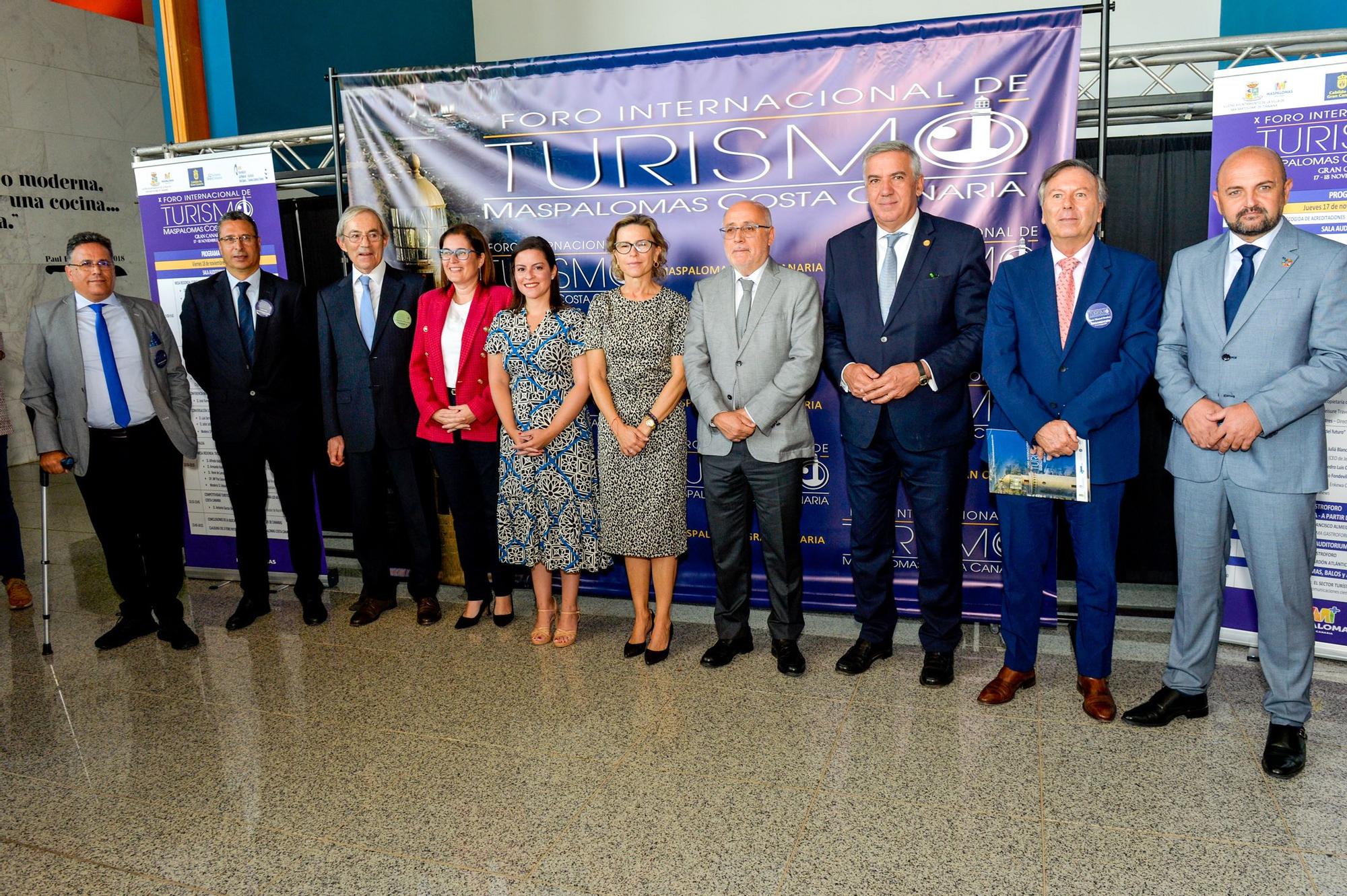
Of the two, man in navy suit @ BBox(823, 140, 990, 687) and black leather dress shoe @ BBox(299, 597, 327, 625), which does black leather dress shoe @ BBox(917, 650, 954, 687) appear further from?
black leather dress shoe @ BBox(299, 597, 327, 625)

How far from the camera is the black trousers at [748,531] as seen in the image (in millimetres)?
3459

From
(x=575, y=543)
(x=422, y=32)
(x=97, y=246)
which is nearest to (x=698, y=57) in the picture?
(x=575, y=543)

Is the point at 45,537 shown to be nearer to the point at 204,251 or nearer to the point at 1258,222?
the point at 204,251

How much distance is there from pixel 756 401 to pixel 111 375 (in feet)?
9.19

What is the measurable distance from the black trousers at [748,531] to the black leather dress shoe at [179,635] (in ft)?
7.62

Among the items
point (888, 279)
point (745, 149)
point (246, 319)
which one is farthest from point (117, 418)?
point (888, 279)

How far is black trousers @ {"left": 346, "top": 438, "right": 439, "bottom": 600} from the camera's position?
13.6ft

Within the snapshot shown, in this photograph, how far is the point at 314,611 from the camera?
4359 mm

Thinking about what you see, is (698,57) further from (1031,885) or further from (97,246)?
(1031,885)

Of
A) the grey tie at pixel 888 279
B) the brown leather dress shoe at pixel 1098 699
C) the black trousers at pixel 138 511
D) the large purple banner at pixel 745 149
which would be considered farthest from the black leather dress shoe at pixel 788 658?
the black trousers at pixel 138 511

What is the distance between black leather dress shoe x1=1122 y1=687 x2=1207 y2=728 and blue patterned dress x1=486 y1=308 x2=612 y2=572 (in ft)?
6.56

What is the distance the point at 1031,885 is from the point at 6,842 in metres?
2.78

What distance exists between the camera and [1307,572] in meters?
2.80

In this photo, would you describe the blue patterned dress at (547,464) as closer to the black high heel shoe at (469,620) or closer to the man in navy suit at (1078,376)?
the black high heel shoe at (469,620)
